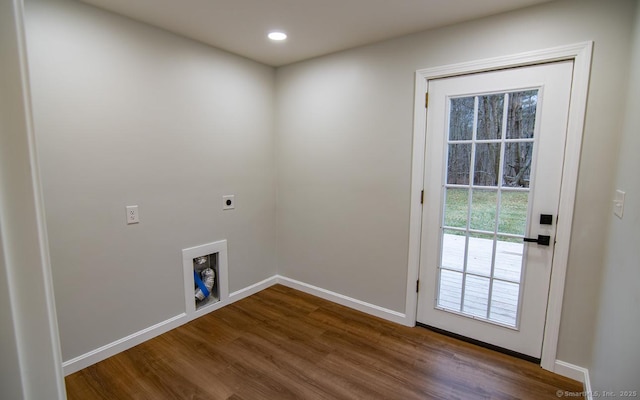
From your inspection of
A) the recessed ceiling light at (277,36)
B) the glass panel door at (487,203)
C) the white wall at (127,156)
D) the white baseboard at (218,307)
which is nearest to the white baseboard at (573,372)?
the glass panel door at (487,203)

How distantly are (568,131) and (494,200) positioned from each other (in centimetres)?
60

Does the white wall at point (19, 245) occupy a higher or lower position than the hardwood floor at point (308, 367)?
higher

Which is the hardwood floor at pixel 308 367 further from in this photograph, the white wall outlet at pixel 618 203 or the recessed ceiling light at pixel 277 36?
the recessed ceiling light at pixel 277 36

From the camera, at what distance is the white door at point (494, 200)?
2072mm

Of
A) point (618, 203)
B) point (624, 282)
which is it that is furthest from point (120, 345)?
point (618, 203)

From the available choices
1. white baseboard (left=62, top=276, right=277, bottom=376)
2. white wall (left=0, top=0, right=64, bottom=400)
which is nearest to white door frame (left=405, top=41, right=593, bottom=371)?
white baseboard (left=62, top=276, right=277, bottom=376)

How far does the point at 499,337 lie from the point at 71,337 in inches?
118

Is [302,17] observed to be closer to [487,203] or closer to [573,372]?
[487,203]

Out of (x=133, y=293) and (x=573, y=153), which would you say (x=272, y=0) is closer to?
(x=573, y=153)

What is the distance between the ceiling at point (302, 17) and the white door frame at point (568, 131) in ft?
1.07

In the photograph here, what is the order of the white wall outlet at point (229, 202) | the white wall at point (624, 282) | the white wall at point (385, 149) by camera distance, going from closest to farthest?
the white wall at point (624, 282) → the white wall at point (385, 149) → the white wall outlet at point (229, 202)

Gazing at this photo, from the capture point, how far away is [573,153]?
1.96m

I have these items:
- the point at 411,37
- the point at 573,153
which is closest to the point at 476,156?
the point at 573,153

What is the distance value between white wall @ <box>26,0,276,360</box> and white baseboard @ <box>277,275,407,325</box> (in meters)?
0.70
